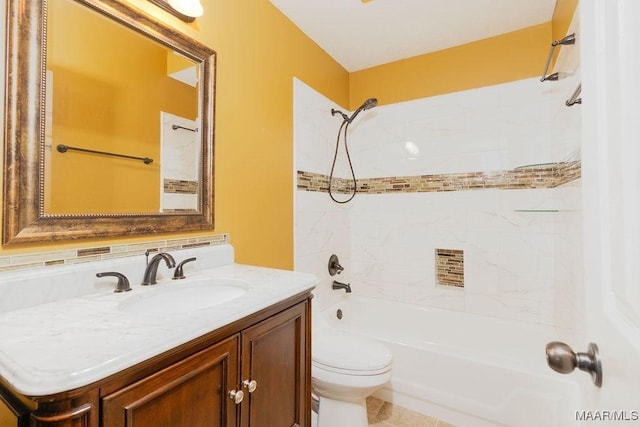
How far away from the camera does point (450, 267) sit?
2.34 metres

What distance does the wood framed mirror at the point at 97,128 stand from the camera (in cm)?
88

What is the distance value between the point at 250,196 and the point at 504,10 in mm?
1974

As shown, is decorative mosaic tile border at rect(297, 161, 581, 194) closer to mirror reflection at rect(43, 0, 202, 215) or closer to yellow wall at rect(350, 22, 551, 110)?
yellow wall at rect(350, 22, 551, 110)

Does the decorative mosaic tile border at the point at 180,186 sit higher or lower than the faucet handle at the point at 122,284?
higher

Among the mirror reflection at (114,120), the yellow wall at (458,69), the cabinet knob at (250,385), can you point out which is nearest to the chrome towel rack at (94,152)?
the mirror reflection at (114,120)

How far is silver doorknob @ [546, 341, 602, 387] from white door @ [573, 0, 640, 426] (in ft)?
0.08

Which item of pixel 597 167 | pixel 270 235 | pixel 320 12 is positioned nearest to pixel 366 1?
pixel 320 12

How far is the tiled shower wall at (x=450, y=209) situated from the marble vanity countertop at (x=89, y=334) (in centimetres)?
122

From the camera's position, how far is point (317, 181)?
2.28 meters

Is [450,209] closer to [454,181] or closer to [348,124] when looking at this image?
[454,181]

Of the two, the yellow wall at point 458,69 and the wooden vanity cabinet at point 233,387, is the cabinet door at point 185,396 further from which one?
the yellow wall at point 458,69

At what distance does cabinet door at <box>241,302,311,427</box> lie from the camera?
0.90m

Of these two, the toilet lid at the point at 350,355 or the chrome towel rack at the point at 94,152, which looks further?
the toilet lid at the point at 350,355

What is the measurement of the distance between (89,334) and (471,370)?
1.84 metres
